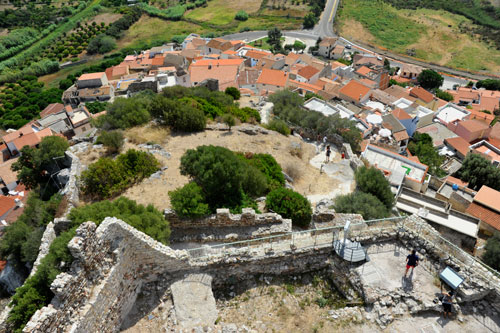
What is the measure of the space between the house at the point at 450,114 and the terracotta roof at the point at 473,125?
2.66 m

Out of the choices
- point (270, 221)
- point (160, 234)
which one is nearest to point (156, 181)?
point (160, 234)

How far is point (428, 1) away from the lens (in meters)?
115

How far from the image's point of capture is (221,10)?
116 m

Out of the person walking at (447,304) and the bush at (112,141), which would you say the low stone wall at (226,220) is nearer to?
the person walking at (447,304)

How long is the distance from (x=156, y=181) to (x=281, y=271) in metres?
9.67

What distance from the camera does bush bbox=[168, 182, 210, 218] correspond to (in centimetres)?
1422

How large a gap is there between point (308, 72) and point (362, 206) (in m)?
48.1

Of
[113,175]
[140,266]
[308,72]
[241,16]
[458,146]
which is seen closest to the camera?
[140,266]

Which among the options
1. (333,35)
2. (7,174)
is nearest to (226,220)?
(7,174)

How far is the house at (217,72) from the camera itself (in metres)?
51.8

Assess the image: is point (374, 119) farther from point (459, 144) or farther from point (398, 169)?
point (398, 169)

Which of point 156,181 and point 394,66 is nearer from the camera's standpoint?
point 156,181

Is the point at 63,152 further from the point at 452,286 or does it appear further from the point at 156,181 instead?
the point at 452,286

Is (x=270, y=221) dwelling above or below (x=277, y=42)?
above
